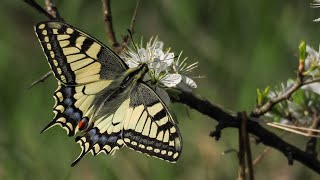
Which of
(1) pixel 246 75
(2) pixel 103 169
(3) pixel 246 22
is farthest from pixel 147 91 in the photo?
(3) pixel 246 22

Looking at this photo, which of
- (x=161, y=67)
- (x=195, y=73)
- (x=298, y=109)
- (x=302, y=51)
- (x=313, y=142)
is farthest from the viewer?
(x=195, y=73)

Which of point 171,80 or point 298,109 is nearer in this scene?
point 171,80

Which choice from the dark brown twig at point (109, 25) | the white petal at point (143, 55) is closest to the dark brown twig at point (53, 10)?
the dark brown twig at point (109, 25)

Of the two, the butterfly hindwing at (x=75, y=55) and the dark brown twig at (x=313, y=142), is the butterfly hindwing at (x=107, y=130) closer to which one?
the butterfly hindwing at (x=75, y=55)

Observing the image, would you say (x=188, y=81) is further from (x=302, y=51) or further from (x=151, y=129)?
(x=302, y=51)

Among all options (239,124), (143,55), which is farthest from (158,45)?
(239,124)

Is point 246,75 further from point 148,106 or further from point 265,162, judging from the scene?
point 148,106
